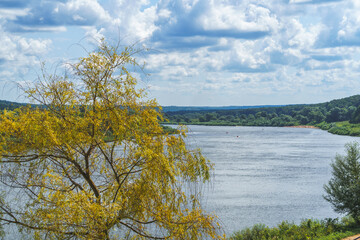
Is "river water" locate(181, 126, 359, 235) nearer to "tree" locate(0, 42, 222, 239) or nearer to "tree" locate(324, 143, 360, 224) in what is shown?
"tree" locate(324, 143, 360, 224)

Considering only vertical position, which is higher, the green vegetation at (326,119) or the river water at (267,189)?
the green vegetation at (326,119)

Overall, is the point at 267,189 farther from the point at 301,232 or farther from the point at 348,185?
the point at 301,232

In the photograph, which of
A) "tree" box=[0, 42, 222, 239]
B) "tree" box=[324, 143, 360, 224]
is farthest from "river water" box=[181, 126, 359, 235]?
"tree" box=[0, 42, 222, 239]

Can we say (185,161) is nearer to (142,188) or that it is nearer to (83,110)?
(142,188)

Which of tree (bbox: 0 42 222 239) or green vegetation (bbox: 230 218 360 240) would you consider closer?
tree (bbox: 0 42 222 239)

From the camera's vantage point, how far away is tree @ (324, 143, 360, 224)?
2675 cm

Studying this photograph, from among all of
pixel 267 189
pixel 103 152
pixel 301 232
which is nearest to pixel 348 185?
pixel 301 232

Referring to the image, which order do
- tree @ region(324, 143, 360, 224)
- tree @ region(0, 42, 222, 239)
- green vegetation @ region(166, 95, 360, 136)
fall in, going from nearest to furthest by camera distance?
1. tree @ region(0, 42, 222, 239)
2. tree @ region(324, 143, 360, 224)
3. green vegetation @ region(166, 95, 360, 136)

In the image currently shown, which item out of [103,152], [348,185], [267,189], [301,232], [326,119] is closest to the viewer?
[103,152]

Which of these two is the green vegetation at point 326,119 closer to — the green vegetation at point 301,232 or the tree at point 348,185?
the tree at point 348,185

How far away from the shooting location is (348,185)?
90.0ft

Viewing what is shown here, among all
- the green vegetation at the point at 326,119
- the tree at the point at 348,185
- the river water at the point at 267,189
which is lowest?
the river water at the point at 267,189

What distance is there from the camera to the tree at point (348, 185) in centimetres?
2675

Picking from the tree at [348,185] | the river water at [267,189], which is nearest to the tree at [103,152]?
the river water at [267,189]
